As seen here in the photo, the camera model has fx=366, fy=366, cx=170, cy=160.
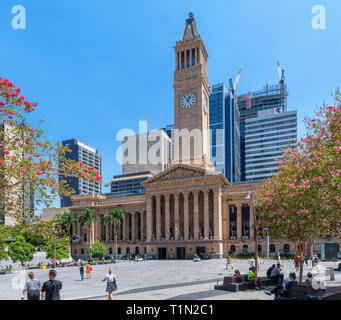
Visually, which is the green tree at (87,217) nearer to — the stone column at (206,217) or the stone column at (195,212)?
the stone column at (195,212)

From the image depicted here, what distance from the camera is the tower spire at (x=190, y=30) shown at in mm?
93375

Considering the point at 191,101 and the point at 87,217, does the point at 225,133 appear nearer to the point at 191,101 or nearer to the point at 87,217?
the point at 191,101

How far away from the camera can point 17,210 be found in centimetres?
1260

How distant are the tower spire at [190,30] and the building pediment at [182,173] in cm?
3440

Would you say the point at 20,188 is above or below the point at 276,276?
above

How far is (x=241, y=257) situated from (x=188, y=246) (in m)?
12.5

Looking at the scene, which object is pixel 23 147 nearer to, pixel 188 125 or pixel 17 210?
pixel 17 210

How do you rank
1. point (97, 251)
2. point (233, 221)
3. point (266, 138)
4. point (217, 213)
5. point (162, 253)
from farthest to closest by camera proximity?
1. point (266, 138)
2. point (162, 253)
3. point (233, 221)
4. point (97, 251)
5. point (217, 213)

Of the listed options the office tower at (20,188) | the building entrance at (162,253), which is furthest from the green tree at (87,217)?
the office tower at (20,188)

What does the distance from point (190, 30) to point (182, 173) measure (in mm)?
38463

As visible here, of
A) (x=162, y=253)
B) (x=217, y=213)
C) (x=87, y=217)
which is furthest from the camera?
(x=87, y=217)

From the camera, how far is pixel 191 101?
293 feet

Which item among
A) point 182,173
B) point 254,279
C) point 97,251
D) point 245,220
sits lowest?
point 97,251

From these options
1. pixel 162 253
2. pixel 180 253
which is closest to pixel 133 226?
pixel 162 253
